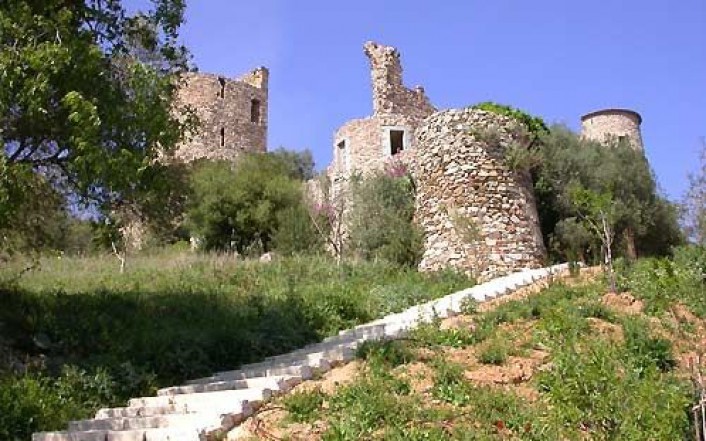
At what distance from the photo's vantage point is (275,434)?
22.4 feet

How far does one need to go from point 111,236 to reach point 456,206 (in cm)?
957

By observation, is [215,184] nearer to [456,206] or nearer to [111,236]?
[456,206]

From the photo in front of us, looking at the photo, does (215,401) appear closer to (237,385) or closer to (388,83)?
(237,385)

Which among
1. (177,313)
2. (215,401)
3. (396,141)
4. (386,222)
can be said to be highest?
(396,141)

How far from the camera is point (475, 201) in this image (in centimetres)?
1733

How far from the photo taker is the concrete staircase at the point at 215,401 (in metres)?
7.07

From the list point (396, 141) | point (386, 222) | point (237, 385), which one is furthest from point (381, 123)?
point (237, 385)

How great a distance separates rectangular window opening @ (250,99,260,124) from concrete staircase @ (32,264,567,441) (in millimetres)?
23387

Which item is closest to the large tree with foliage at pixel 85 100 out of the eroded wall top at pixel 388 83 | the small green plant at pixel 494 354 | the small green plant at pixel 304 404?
the small green plant at pixel 304 404

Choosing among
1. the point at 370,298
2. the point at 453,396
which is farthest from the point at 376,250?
the point at 453,396

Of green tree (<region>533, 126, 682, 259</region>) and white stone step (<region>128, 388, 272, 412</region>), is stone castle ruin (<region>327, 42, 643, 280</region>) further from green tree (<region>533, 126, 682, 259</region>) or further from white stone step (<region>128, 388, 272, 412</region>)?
white stone step (<region>128, 388, 272, 412</region>)

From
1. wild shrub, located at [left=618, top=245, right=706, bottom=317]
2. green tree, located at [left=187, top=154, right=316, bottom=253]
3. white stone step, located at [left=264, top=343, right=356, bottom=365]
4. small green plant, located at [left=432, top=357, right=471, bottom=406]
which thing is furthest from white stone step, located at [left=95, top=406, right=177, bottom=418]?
green tree, located at [left=187, top=154, right=316, bottom=253]

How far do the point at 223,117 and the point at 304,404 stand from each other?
83.8 ft

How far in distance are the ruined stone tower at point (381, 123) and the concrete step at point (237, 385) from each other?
16.7 m
